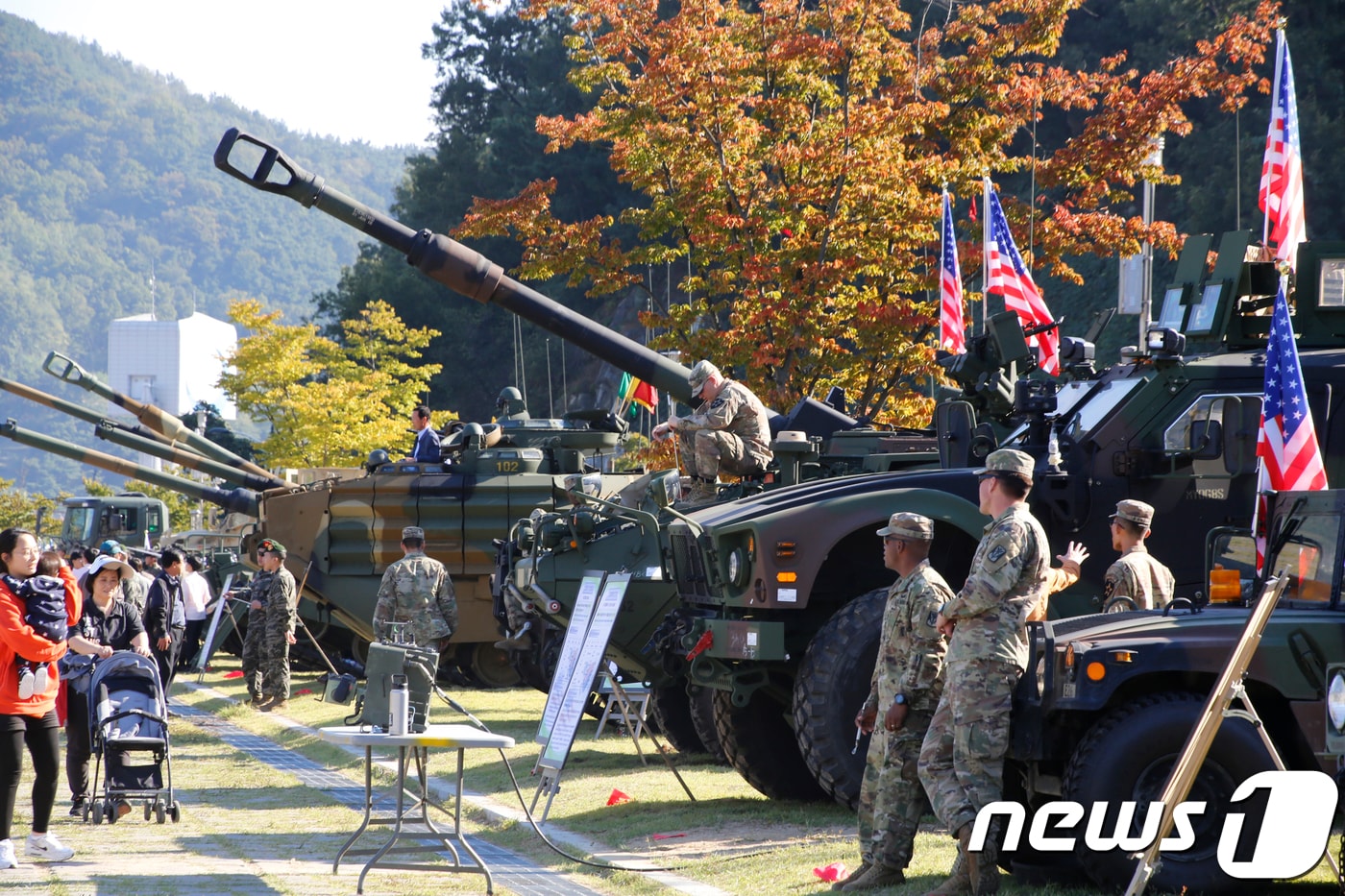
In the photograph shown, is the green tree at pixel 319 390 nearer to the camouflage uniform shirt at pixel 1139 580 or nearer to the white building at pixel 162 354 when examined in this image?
the camouflage uniform shirt at pixel 1139 580

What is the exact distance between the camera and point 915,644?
7.72 meters

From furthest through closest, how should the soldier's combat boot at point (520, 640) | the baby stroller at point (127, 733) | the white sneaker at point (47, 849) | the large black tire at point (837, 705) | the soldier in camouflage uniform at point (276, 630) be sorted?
the soldier in camouflage uniform at point (276, 630) → the soldier's combat boot at point (520, 640) → the baby stroller at point (127, 733) → the large black tire at point (837, 705) → the white sneaker at point (47, 849)

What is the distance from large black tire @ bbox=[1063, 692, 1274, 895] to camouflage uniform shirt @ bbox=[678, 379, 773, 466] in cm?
531

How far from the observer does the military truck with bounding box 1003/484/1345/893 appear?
6746 mm

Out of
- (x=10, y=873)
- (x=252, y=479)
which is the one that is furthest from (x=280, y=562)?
(x=10, y=873)

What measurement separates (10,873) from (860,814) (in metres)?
4.27

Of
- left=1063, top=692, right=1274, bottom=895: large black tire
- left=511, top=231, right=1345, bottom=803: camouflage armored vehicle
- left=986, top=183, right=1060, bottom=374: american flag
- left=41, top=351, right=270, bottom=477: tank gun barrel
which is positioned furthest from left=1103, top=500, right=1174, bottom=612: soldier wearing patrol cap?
left=41, top=351, right=270, bottom=477: tank gun barrel

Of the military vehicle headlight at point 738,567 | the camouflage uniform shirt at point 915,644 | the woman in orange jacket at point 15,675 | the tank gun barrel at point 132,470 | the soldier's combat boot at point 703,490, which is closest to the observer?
the camouflage uniform shirt at point 915,644

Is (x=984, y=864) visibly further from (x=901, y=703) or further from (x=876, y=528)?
(x=876, y=528)

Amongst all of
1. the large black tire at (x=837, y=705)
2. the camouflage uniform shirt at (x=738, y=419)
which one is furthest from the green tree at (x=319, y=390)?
the large black tire at (x=837, y=705)

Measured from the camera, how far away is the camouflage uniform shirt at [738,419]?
11.9 m

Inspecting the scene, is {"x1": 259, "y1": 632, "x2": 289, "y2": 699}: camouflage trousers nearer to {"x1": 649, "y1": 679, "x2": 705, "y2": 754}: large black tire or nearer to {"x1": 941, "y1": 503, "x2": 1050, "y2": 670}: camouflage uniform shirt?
{"x1": 649, "y1": 679, "x2": 705, "y2": 754}: large black tire

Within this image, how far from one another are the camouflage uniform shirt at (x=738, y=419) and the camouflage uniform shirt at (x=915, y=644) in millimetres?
4204

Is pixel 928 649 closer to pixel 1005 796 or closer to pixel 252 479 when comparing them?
pixel 1005 796
